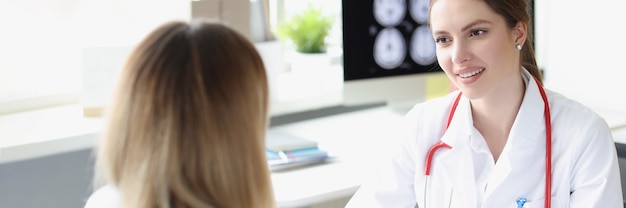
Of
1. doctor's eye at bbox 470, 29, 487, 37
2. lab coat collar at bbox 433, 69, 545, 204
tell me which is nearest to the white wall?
lab coat collar at bbox 433, 69, 545, 204

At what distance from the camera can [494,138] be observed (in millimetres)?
1771

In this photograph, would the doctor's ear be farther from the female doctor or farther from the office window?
the office window

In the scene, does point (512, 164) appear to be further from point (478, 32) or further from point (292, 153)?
point (292, 153)

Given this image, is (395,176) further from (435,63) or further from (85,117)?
(85,117)

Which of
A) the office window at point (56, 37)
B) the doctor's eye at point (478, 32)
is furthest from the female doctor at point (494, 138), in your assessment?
the office window at point (56, 37)

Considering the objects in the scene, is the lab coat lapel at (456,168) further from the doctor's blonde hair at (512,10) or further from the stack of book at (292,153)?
the stack of book at (292,153)

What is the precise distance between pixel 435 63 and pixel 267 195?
1.51 metres

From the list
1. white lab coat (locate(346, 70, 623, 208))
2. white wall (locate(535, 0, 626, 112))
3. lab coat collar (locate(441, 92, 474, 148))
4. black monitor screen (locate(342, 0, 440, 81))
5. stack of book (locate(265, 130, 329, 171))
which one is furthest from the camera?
white wall (locate(535, 0, 626, 112))

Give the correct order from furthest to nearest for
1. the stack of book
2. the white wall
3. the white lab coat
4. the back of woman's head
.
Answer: the white wall, the stack of book, the white lab coat, the back of woman's head

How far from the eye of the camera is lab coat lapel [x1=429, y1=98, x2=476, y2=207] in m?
1.73

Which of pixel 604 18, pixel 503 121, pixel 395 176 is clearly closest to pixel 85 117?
pixel 395 176

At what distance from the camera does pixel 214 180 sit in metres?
1.03

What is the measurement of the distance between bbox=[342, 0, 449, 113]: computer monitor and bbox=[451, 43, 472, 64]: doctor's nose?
0.68 meters

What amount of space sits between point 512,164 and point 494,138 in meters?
0.09
